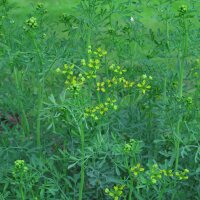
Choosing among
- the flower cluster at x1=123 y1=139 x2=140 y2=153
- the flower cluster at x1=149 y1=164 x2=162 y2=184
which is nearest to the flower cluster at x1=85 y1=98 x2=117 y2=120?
the flower cluster at x1=123 y1=139 x2=140 y2=153

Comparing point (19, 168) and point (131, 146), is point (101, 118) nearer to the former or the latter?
point (131, 146)

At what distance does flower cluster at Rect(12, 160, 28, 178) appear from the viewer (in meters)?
2.55

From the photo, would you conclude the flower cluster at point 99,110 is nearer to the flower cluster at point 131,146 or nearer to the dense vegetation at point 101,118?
the dense vegetation at point 101,118

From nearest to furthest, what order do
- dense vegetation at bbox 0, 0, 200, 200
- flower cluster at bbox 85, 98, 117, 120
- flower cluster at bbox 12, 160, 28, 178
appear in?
flower cluster at bbox 12, 160, 28, 178, flower cluster at bbox 85, 98, 117, 120, dense vegetation at bbox 0, 0, 200, 200

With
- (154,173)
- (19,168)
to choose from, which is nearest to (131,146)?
(154,173)

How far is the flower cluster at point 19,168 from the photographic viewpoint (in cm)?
255

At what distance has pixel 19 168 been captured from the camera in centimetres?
258

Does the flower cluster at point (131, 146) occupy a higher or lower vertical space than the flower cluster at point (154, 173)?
higher

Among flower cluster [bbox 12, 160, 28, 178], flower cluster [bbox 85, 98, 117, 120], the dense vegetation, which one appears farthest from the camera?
the dense vegetation

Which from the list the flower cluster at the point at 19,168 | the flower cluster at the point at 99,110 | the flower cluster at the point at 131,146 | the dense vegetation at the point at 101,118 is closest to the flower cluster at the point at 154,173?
the dense vegetation at the point at 101,118

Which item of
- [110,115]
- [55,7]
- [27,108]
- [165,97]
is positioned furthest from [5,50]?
[55,7]

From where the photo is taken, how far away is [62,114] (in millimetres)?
2703

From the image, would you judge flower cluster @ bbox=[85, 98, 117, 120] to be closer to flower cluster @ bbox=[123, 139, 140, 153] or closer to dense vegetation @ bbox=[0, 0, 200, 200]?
dense vegetation @ bbox=[0, 0, 200, 200]

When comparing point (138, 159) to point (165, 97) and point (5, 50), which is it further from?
point (5, 50)
